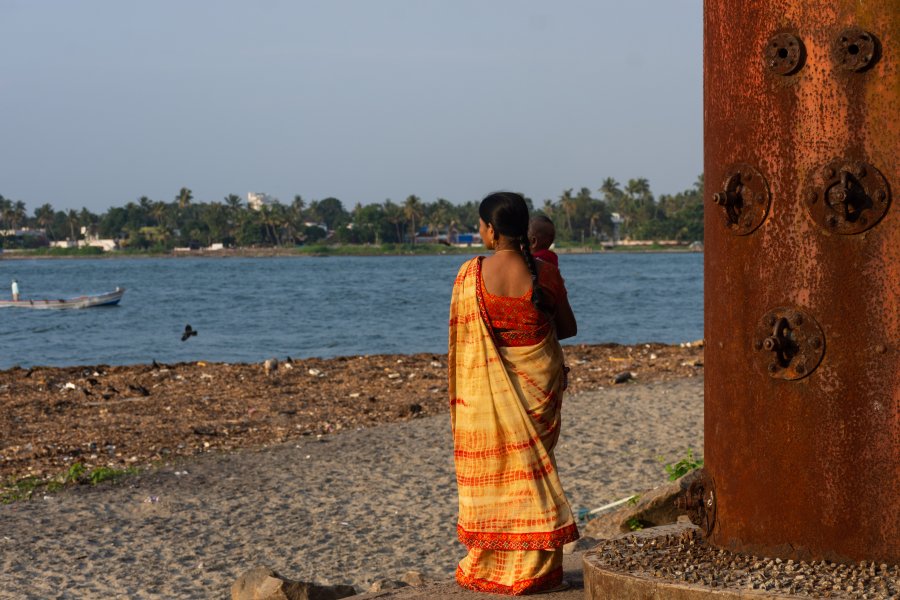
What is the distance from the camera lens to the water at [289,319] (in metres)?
35.6

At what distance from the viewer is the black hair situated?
4.41 meters

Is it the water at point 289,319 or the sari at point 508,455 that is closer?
the sari at point 508,455

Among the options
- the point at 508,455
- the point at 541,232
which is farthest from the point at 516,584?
the point at 541,232

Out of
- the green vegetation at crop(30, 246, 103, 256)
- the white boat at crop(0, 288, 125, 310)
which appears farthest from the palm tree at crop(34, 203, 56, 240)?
the white boat at crop(0, 288, 125, 310)

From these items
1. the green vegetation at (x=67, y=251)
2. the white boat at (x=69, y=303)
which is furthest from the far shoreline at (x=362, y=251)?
the white boat at (x=69, y=303)

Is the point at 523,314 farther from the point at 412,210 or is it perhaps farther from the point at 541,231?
the point at 412,210

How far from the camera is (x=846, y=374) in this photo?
359 centimetres

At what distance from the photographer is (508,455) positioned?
14.5ft

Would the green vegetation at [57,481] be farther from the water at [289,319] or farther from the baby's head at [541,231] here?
the water at [289,319]

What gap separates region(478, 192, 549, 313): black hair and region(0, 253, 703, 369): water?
27.5 meters

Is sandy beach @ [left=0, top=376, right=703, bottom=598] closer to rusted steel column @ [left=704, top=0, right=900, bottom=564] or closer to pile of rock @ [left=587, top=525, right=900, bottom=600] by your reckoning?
pile of rock @ [left=587, top=525, right=900, bottom=600]

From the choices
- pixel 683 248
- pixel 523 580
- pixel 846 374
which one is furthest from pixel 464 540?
pixel 683 248

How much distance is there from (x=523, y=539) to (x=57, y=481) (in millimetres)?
5495

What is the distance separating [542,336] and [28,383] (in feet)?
40.3
